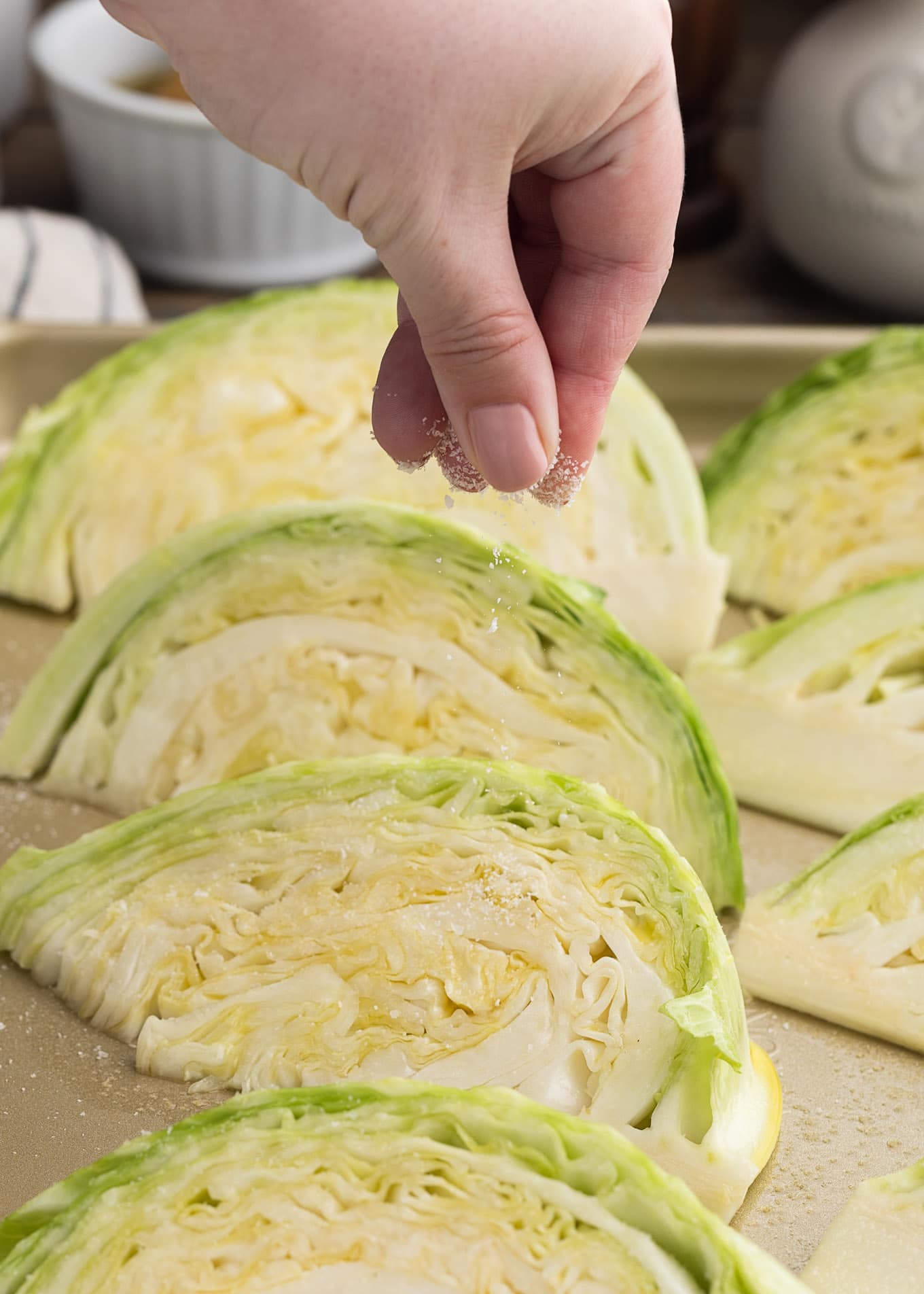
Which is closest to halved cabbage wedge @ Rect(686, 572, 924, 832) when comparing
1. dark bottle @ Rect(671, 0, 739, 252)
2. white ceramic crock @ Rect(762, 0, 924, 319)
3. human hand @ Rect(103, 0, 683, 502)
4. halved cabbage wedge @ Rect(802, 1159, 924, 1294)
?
halved cabbage wedge @ Rect(802, 1159, 924, 1294)

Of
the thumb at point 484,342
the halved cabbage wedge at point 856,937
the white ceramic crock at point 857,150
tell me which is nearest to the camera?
the thumb at point 484,342

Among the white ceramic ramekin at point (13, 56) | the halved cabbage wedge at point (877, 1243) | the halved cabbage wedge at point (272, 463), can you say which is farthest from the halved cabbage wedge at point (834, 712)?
the white ceramic ramekin at point (13, 56)

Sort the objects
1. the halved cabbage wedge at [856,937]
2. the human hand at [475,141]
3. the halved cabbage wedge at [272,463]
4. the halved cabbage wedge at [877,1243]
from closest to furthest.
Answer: the human hand at [475,141] → the halved cabbage wedge at [877,1243] → the halved cabbage wedge at [856,937] → the halved cabbage wedge at [272,463]

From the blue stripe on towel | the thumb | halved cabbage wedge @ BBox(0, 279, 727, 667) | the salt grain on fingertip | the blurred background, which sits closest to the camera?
the thumb

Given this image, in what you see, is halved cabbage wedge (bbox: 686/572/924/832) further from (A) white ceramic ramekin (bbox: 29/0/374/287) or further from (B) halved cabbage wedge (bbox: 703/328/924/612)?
(A) white ceramic ramekin (bbox: 29/0/374/287)

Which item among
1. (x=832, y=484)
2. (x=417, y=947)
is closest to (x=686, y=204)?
(x=832, y=484)

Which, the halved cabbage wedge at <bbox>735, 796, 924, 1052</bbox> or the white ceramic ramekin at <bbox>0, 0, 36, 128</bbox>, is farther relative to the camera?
the white ceramic ramekin at <bbox>0, 0, 36, 128</bbox>

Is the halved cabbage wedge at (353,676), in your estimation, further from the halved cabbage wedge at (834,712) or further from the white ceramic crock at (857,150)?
the white ceramic crock at (857,150)
